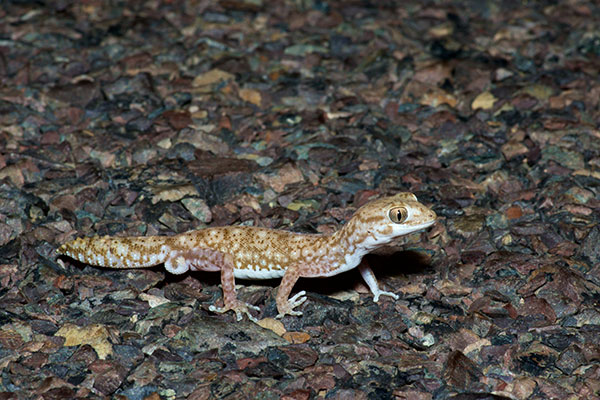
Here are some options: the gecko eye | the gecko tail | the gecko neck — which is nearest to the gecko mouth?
the gecko eye

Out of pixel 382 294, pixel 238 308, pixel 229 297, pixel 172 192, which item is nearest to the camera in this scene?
pixel 238 308

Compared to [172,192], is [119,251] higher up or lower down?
higher up

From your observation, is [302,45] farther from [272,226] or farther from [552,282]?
[552,282]

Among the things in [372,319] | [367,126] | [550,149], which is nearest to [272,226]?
[372,319]

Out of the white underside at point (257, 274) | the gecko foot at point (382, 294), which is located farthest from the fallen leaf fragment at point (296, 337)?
the gecko foot at point (382, 294)

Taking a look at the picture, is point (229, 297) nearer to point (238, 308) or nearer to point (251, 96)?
point (238, 308)

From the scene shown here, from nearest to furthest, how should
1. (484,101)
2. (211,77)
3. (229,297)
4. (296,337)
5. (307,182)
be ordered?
1. (296,337)
2. (229,297)
3. (307,182)
4. (484,101)
5. (211,77)

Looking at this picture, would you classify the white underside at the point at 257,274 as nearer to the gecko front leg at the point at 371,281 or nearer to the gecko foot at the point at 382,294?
the gecko front leg at the point at 371,281

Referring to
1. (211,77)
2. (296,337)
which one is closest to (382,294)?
→ (296,337)
